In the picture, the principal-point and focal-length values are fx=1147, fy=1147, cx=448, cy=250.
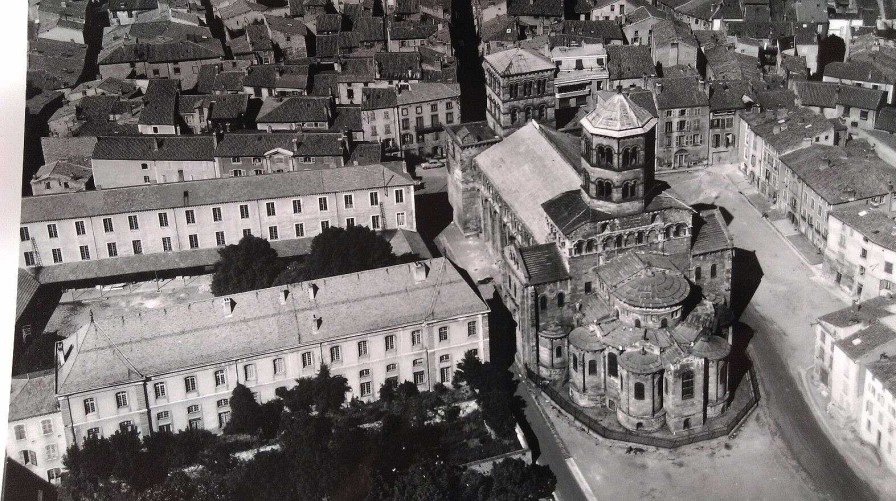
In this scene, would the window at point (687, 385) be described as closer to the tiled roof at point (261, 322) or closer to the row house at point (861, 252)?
the tiled roof at point (261, 322)

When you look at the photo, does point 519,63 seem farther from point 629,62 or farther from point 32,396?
point 32,396

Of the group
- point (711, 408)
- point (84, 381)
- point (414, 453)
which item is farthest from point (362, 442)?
point (711, 408)

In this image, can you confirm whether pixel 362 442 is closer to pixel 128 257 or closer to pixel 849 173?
pixel 128 257

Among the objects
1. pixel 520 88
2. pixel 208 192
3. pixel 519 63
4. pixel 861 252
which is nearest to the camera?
pixel 861 252

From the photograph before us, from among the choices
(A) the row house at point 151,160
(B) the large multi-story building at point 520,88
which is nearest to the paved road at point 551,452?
(B) the large multi-story building at point 520,88

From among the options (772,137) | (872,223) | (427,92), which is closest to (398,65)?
(427,92)
